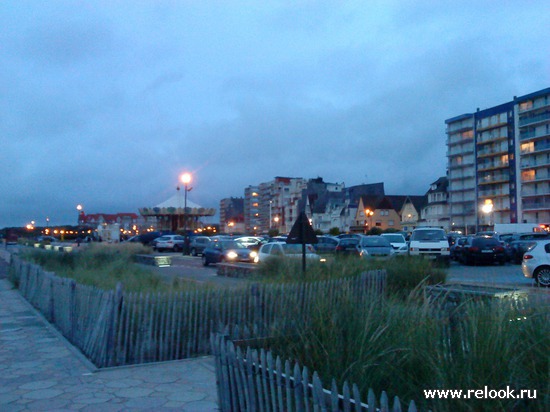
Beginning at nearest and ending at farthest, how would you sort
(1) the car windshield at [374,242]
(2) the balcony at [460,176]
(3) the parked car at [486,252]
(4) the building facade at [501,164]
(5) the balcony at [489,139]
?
(1) the car windshield at [374,242] < (3) the parked car at [486,252] < (4) the building facade at [501,164] < (5) the balcony at [489,139] < (2) the balcony at [460,176]

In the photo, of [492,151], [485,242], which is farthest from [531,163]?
[485,242]

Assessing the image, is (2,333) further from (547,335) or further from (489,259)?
(489,259)

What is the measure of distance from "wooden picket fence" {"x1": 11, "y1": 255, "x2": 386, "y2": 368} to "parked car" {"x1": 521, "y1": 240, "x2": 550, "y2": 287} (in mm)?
10387

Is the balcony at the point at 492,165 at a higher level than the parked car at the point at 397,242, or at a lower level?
higher

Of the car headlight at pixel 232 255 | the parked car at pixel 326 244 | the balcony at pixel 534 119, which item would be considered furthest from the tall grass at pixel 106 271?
the balcony at pixel 534 119

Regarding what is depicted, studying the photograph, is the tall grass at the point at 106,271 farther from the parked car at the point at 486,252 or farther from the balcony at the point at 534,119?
the balcony at the point at 534,119

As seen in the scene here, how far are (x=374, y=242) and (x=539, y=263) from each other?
428 inches

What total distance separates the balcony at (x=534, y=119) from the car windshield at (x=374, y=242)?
197 ft

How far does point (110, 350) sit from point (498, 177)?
8864 centimetres

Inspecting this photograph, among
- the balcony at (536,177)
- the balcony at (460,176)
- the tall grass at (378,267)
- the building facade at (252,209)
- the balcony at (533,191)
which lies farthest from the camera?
the building facade at (252,209)

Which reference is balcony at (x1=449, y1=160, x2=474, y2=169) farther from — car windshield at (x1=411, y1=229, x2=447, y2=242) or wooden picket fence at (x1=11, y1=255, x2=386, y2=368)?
wooden picket fence at (x1=11, y1=255, x2=386, y2=368)

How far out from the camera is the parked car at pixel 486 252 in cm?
3005

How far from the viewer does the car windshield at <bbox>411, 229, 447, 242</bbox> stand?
29812 millimetres

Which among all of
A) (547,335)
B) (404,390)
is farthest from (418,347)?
(547,335)
